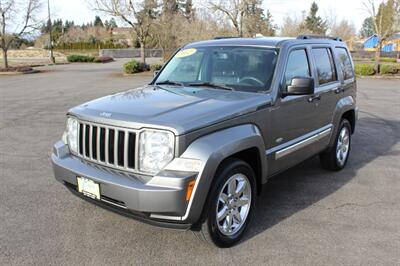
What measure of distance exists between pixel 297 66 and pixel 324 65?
811 millimetres

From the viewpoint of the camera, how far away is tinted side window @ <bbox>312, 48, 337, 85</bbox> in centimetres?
499

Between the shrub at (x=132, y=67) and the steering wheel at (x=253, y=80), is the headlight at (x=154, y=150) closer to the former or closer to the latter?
the steering wheel at (x=253, y=80)

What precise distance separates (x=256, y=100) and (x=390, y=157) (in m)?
3.93

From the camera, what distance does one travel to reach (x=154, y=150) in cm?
314

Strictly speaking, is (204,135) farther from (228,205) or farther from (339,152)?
(339,152)

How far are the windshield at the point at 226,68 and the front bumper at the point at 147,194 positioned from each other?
60.6 inches

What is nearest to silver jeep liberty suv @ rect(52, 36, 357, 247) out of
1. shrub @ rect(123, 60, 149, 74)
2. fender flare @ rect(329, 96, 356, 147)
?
fender flare @ rect(329, 96, 356, 147)

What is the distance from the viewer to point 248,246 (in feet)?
11.9

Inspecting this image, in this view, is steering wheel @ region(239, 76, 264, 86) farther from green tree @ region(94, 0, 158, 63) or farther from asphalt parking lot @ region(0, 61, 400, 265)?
green tree @ region(94, 0, 158, 63)

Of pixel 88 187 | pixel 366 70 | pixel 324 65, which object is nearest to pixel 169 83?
pixel 88 187

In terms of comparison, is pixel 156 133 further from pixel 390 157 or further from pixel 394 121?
pixel 394 121

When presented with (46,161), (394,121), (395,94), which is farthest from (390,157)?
(395,94)

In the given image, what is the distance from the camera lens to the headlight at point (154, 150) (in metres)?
3.10

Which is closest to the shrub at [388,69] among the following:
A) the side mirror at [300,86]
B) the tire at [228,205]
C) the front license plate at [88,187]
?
the side mirror at [300,86]
